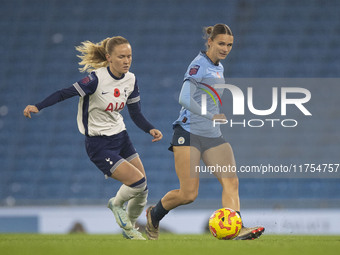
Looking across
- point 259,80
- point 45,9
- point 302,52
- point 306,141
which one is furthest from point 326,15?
point 45,9

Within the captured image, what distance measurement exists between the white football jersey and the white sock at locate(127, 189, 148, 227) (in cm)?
66

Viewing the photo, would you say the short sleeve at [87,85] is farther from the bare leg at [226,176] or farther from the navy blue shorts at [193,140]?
the bare leg at [226,176]

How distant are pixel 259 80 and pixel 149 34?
8.75 feet

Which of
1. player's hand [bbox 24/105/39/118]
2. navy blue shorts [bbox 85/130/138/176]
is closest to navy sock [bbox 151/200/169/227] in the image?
navy blue shorts [bbox 85/130/138/176]

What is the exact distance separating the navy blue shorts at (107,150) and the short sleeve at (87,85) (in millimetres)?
441

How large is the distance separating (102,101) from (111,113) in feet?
0.52

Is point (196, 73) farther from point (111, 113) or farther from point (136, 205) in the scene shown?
point (136, 205)

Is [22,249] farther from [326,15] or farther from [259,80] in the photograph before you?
[326,15]

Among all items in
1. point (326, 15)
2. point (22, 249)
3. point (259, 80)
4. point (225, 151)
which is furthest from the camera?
point (326, 15)

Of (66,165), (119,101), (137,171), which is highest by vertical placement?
(119,101)

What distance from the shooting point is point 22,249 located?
466 cm

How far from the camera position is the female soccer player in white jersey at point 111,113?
237 inches

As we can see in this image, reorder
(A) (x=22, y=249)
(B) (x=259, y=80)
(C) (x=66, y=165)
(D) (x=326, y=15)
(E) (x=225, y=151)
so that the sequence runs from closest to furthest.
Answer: (A) (x=22, y=249)
(E) (x=225, y=151)
(C) (x=66, y=165)
(B) (x=259, y=80)
(D) (x=326, y=15)

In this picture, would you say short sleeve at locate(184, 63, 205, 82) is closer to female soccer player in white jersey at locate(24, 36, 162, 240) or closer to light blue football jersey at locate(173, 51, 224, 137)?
light blue football jersey at locate(173, 51, 224, 137)
